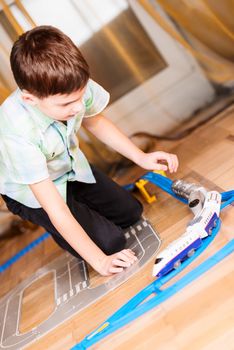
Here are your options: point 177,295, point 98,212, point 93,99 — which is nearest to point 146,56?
point 93,99

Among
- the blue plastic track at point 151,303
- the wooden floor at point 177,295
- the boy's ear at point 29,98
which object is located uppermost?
the boy's ear at point 29,98

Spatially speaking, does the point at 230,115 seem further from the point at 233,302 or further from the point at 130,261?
the point at 233,302

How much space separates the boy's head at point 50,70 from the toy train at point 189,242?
1.12ft

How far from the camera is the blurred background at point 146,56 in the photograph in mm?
1487

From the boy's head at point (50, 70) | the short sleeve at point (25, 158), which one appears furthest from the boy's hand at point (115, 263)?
the boy's head at point (50, 70)

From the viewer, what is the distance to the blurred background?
4.88 feet

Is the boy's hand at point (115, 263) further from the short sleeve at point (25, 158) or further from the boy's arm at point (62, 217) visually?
the short sleeve at point (25, 158)

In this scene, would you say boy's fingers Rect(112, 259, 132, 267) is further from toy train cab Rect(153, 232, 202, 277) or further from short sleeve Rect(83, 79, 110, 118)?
short sleeve Rect(83, 79, 110, 118)

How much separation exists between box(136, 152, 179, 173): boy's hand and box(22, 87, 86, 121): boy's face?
0.25 meters

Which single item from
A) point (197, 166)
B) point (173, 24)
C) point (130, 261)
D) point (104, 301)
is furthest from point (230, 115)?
point (104, 301)

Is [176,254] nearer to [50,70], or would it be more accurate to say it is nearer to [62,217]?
[62,217]

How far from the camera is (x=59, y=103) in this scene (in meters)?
0.82

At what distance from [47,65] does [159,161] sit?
1.36 feet

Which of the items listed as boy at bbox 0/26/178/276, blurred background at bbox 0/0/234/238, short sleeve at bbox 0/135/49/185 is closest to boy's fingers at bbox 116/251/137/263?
boy at bbox 0/26/178/276
